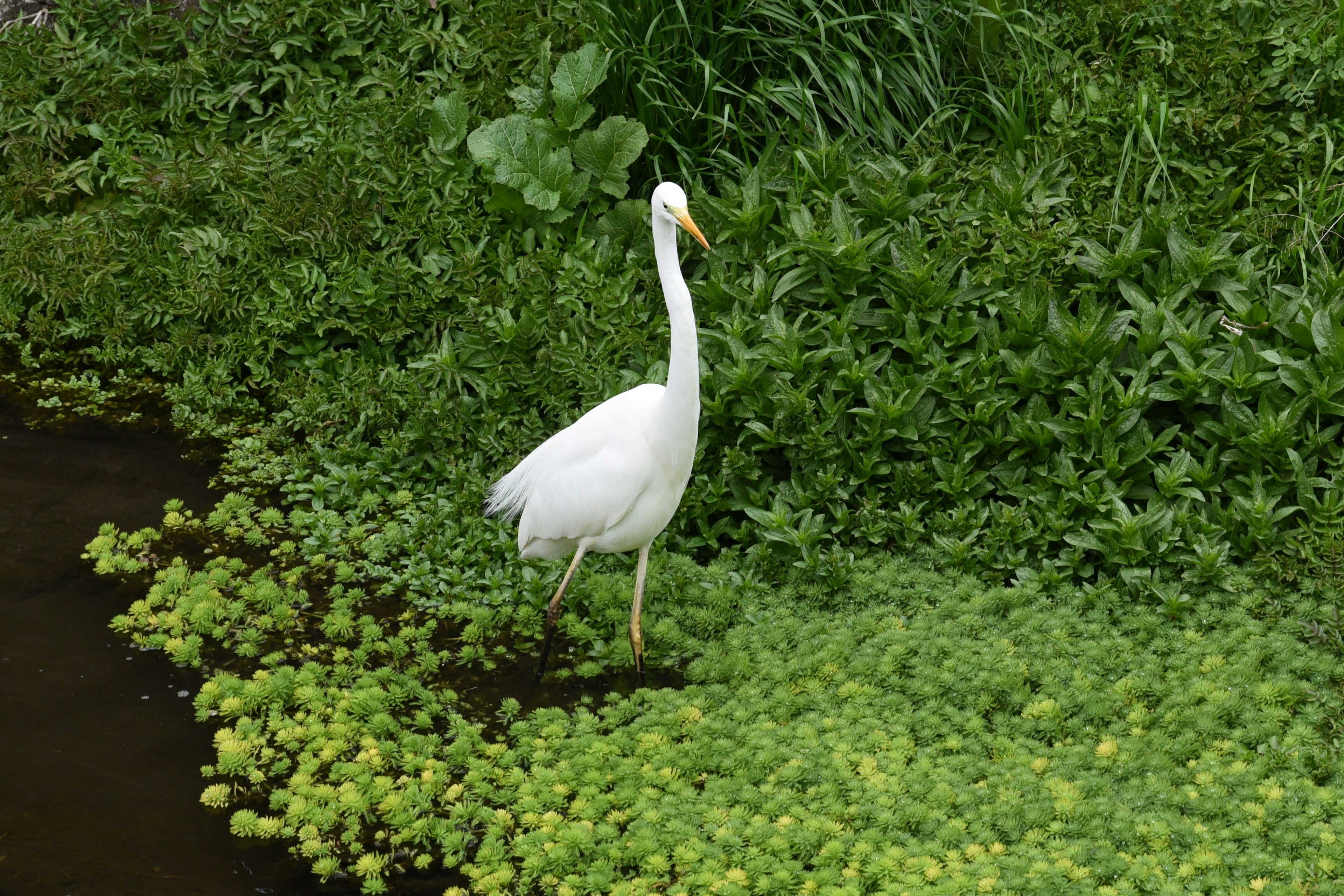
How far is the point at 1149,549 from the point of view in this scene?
4453 millimetres

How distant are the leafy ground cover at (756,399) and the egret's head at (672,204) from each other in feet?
3.86

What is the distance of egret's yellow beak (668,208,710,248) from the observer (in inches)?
151

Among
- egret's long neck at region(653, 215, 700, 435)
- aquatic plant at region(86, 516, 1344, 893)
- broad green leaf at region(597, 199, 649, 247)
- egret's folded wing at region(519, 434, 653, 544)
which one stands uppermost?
egret's long neck at region(653, 215, 700, 435)

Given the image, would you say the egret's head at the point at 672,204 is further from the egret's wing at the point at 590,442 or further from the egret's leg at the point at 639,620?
the egret's leg at the point at 639,620

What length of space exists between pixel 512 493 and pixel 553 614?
0.63 m

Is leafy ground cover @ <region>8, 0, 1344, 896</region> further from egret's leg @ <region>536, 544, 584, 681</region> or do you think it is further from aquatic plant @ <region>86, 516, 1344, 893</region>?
egret's leg @ <region>536, 544, 584, 681</region>

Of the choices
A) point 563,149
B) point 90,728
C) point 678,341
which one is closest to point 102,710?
point 90,728

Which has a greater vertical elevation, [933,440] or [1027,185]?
[1027,185]

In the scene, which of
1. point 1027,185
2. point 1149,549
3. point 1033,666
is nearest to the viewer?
point 1033,666

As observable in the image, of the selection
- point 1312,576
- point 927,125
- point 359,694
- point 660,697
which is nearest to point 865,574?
point 660,697

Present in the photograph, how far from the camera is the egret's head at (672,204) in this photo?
157 inches

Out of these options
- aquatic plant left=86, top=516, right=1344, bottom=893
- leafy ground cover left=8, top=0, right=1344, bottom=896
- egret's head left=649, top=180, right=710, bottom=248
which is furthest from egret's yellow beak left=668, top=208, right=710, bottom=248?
aquatic plant left=86, top=516, right=1344, bottom=893

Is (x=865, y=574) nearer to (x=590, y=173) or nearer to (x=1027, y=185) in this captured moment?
(x=1027, y=185)

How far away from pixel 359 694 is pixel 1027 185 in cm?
393
